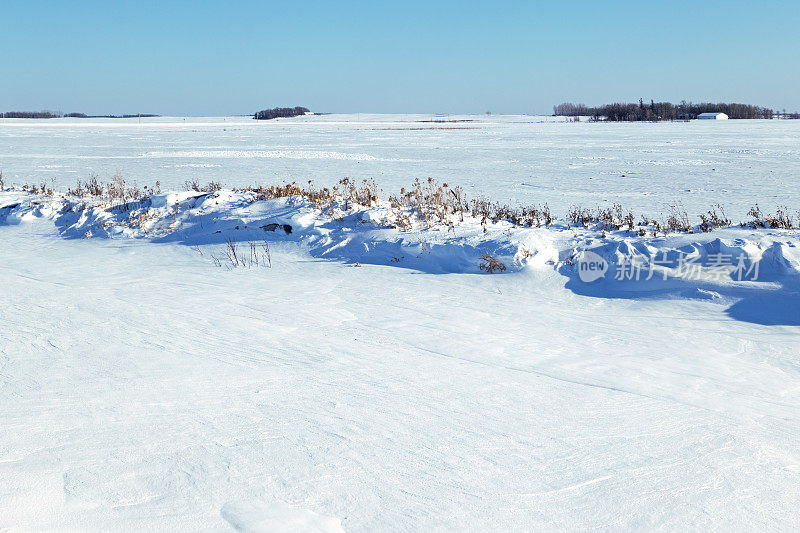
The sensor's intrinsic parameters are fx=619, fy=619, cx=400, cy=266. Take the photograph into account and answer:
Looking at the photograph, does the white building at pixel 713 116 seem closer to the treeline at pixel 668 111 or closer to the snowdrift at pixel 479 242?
the treeline at pixel 668 111

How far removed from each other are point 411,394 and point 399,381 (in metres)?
0.23

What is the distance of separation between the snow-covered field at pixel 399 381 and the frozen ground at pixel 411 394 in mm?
17

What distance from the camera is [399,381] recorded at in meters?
4.12

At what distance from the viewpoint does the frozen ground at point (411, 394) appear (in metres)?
2.75

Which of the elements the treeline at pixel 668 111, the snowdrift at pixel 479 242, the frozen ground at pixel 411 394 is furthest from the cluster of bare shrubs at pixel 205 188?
the treeline at pixel 668 111

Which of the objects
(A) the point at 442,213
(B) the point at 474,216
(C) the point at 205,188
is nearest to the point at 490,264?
(A) the point at 442,213

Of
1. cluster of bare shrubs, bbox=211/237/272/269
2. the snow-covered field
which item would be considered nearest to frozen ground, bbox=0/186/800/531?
the snow-covered field

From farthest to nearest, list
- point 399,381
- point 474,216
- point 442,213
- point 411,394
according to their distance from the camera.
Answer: point 474,216, point 442,213, point 399,381, point 411,394

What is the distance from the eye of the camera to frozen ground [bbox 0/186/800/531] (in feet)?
9.02

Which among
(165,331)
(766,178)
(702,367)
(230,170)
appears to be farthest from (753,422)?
(230,170)

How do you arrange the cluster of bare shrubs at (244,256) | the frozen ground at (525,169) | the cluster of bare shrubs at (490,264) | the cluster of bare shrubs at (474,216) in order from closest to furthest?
the cluster of bare shrubs at (490,264) → the cluster of bare shrubs at (244,256) → the cluster of bare shrubs at (474,216) → the frozen ground at (525,169)

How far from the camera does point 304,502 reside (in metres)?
2.75

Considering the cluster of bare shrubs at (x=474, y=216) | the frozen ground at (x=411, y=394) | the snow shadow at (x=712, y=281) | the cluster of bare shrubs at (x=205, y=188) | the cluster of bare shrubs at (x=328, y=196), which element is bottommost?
the frozen ground at (x=411, y=394)

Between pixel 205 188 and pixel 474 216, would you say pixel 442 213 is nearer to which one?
pixel 474 216
